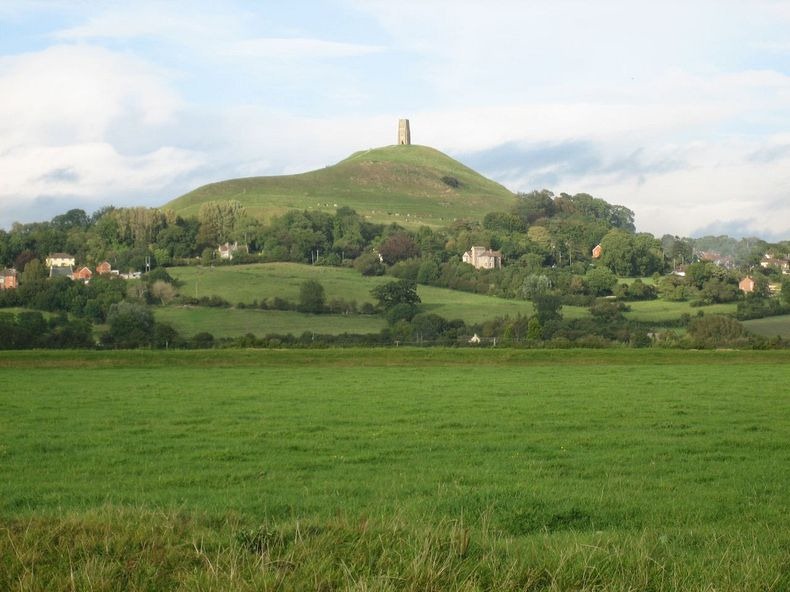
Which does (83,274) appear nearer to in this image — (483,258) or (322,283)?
(322,283)

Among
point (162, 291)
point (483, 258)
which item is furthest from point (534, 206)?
point (162, 291)

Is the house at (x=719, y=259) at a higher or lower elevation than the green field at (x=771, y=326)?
higher

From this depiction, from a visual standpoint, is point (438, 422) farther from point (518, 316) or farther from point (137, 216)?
point (137, 216)

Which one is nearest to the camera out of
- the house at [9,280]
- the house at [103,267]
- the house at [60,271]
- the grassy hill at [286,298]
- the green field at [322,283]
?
the grassy hill at [286,298]

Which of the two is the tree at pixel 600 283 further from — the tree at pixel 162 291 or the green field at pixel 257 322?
the tree at pixel 162 291

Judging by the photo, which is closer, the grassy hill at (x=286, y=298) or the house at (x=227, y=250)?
the grassy hill at (x=286, y=298)

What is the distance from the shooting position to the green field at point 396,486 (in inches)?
294

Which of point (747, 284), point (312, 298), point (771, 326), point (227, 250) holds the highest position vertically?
point (227, 250)

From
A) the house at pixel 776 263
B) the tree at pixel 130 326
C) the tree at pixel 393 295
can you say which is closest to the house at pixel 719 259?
the house at pixel 776 263

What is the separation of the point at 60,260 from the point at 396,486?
398 feet

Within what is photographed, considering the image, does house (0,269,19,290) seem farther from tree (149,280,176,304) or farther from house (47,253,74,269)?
tree (149,280,176,304)

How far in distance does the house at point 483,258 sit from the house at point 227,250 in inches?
1311

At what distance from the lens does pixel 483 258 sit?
129375 millimetres

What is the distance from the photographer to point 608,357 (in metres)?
55.0
